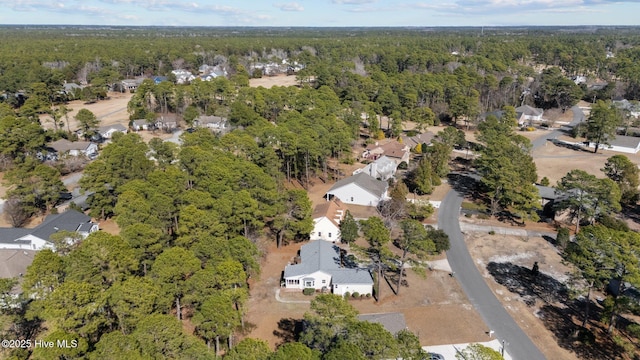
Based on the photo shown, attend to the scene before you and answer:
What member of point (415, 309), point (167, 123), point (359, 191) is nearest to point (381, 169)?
point (359, 191)

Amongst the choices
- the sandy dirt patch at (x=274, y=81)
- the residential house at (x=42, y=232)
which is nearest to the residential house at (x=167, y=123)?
the residential house at (x=42, y=232)

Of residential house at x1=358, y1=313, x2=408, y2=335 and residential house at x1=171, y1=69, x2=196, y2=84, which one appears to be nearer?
residential house at x1=358, y1=313, x2=408, y2=335

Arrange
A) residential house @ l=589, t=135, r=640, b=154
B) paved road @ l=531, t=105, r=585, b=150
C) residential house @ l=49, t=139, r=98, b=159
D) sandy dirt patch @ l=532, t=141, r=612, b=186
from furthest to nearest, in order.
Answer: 1. paved road @ l=531, t=105, r=585, b=150
2. residential house @ l=589, t=135, r=640, b=154
3. sandy dirt patch @ l=532, t=141, r=612, b=186
4. residential house @ l=49, t=139, r=98, b=159

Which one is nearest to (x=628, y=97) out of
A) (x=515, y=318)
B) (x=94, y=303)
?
(x=515, y=318)

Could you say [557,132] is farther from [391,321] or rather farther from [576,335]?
[391,321]

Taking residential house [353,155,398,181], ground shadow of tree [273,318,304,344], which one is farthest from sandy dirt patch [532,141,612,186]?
ground shadow of tree [273,318,304,344]

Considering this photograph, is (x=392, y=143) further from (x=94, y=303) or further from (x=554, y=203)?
(x=94, y=303)

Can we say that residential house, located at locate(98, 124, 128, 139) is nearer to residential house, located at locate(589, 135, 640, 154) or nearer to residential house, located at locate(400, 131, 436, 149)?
residential house, located at locate(400, 131, 436, 149)
